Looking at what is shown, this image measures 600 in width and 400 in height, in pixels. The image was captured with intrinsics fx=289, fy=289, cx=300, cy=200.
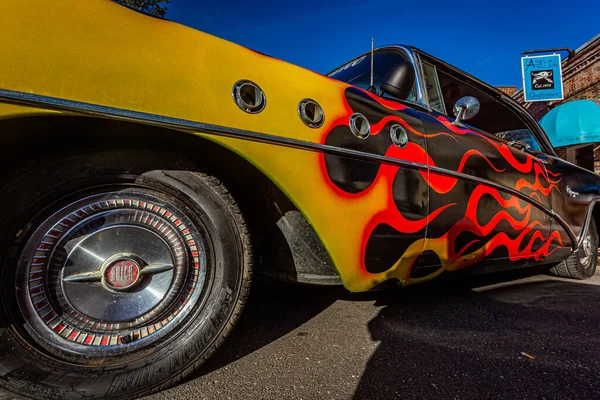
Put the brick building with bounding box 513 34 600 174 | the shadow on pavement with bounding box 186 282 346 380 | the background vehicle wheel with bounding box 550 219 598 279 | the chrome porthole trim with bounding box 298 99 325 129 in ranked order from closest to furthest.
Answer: the chrome porthole trim with bounding box 298 99 325 129 < the shadow on pavement with bounding box 186 282 346 380 < the background vehicle wheel with bounding box 550 219 598 279 < the brick building with bounding box 513 34 600 174

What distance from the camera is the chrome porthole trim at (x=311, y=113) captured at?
121cm

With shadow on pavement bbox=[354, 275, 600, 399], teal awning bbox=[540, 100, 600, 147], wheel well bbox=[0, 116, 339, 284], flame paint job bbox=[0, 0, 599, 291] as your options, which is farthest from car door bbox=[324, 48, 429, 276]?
teal awning bbox=[540, 100, 600, 147]

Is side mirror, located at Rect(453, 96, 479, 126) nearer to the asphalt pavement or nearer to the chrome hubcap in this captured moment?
the asphalt pavement

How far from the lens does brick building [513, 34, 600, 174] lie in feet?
28.2

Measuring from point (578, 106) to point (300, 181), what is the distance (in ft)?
35.4

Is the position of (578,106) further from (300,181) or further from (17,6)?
(17,6)

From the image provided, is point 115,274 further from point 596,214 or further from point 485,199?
point 596,214

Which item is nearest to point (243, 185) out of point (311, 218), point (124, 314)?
point (311, 218)

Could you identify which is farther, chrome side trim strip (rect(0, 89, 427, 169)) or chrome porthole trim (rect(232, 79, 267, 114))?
chrome porthole trim (rect(232, 79, 267, 114))

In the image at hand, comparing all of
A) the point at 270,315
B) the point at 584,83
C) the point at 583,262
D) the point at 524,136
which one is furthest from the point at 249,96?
the point at 584,83

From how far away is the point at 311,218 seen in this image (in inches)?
46.3

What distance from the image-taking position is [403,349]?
137 cm

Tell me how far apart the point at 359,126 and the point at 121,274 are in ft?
3.80

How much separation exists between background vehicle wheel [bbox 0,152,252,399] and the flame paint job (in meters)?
0.24
